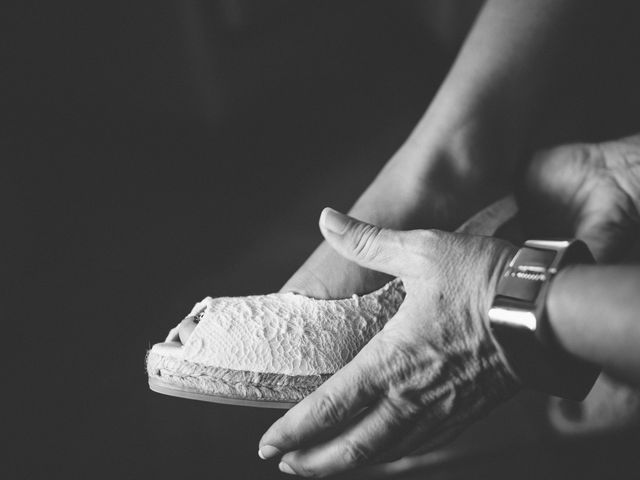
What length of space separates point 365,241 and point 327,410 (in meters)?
0.17

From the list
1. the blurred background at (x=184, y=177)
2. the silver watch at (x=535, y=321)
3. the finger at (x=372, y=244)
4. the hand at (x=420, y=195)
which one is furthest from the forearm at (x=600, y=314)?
the blurred background at (x=184, y=177)

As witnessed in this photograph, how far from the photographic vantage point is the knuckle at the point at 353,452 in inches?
23.2

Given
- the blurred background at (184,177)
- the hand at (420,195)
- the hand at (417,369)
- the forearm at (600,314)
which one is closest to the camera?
the forearm at (600,314)

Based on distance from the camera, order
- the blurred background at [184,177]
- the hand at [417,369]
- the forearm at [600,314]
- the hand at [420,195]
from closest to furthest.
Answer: the forearm at [600,314], the hand at [417,369], the hand at [420,195], the blurred background at [184,177]

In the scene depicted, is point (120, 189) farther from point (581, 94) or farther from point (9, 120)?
point (581, 94)

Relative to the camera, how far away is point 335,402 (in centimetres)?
57

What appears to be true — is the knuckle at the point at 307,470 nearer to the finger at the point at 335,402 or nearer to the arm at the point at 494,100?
the finger at the point at 335,402

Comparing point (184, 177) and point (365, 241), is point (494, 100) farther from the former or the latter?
point (184, 177)

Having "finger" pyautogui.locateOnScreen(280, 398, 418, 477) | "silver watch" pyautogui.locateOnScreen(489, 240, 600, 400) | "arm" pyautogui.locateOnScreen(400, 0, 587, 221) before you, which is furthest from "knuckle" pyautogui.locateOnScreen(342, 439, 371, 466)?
"arm" pyautogui.locateOnScreen(400, 0, 587, 221)

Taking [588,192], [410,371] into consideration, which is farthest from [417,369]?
[588,192]

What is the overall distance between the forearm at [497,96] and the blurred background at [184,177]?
0.21 feet

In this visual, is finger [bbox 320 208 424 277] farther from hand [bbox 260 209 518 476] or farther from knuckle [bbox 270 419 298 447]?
knuckle [bbox 270 419 298 447]

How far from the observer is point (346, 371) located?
0.58m

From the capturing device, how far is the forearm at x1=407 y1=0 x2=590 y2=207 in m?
0.81
